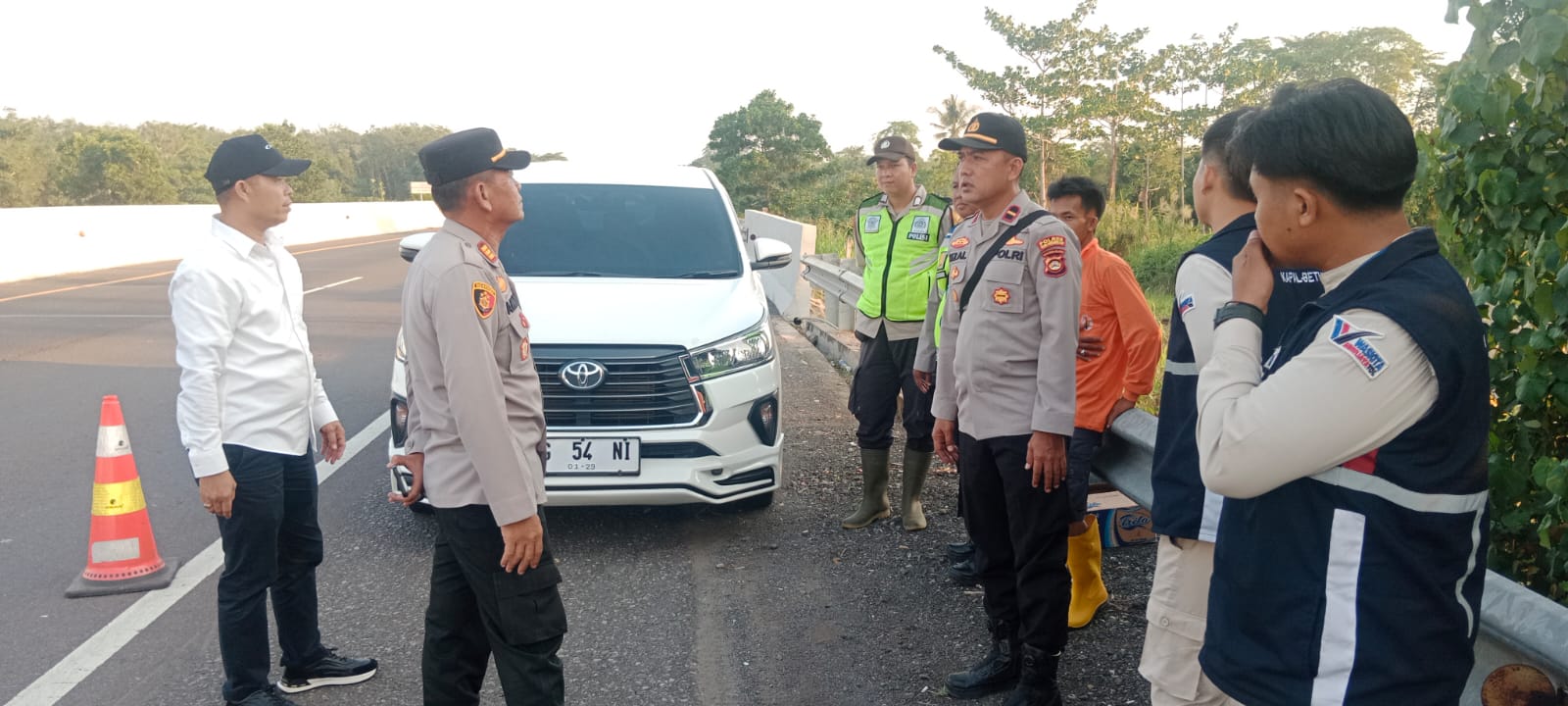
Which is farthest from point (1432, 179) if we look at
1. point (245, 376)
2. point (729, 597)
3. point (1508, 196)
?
point (245, 376)

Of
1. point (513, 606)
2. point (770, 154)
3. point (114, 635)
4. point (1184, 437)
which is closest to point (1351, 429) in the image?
point (1184, 437)

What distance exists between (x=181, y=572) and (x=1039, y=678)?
A: 3.69 m

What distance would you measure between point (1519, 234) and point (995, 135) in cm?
165

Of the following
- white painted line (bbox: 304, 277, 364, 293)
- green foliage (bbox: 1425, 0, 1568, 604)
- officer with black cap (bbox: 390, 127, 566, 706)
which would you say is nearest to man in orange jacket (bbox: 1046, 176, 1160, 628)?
green foliage (bbox: 1425, 0, 1568, 604)

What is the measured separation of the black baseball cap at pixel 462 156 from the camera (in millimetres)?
2840

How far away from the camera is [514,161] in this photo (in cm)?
297

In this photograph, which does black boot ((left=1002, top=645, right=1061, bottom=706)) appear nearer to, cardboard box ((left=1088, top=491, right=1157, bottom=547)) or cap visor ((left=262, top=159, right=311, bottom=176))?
cardboard box ((left=1088, top=491, right=1157, bottom=547))

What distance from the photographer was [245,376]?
3535 mm

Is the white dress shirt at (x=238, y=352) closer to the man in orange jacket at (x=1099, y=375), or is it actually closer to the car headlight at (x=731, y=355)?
the car headlight at (x=731, y=355)

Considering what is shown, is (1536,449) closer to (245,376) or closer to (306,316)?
(245,376)

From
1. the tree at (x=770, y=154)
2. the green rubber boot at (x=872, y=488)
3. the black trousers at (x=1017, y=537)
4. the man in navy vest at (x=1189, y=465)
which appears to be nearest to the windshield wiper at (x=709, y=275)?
the green rubber boot at (x=872, y=488)

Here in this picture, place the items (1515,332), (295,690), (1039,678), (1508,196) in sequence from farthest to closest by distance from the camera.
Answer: (295,690), (1039,678), (1515,332), (1508,196)

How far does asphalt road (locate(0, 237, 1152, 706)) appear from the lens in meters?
3.81

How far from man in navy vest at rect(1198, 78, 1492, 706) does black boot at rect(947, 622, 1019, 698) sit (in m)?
1.98
